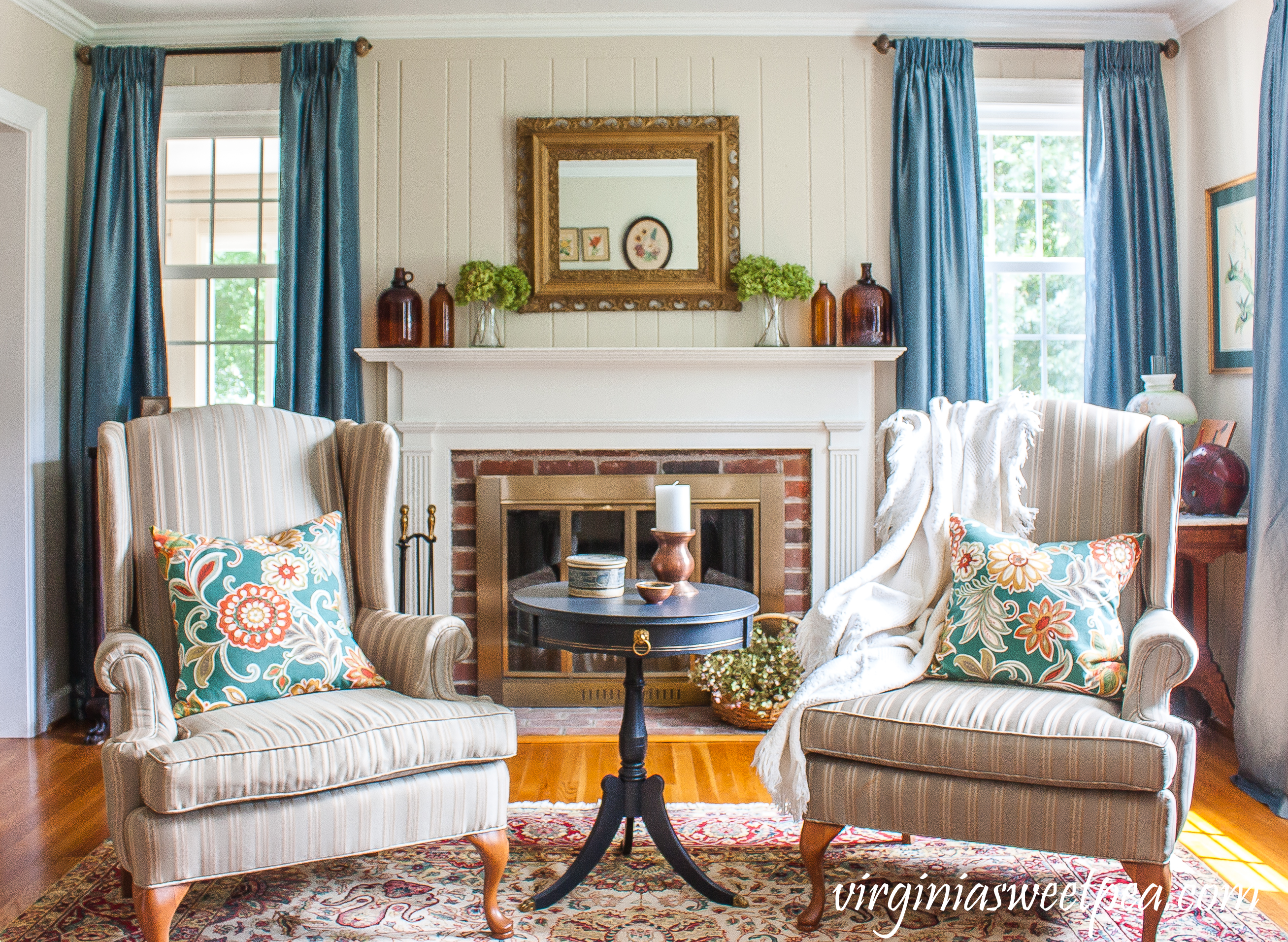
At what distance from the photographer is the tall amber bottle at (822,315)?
3.30 meters

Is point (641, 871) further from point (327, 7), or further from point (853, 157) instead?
point (327, 7)

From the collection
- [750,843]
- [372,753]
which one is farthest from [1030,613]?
[372,753]

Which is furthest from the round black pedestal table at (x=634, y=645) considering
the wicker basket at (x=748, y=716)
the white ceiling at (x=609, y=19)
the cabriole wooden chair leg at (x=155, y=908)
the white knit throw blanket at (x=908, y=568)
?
the white ceiling at (x=609, y=19)

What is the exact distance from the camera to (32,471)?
3.12 meters

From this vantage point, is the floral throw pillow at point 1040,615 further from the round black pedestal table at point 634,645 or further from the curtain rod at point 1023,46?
the curtain rod at point 1023,46

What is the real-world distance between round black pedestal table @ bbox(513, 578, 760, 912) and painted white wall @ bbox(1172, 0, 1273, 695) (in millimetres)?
1981

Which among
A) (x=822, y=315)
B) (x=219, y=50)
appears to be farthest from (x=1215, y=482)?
(x=219, y=50)

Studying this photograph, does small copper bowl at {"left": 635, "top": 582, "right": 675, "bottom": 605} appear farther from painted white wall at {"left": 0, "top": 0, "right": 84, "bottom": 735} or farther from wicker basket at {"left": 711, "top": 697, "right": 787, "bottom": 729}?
painted white wall at {"left": 0, "top": 0, "right": 84, "bottom": 735}

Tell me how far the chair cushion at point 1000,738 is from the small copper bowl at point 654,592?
0.38 m

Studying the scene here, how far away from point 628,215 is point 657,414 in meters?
0.74

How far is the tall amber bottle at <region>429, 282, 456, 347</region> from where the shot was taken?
10.9 ft

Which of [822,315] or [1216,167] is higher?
[1216,167]

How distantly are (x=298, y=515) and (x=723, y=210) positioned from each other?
1.87 m

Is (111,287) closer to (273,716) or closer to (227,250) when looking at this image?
(227,250)
